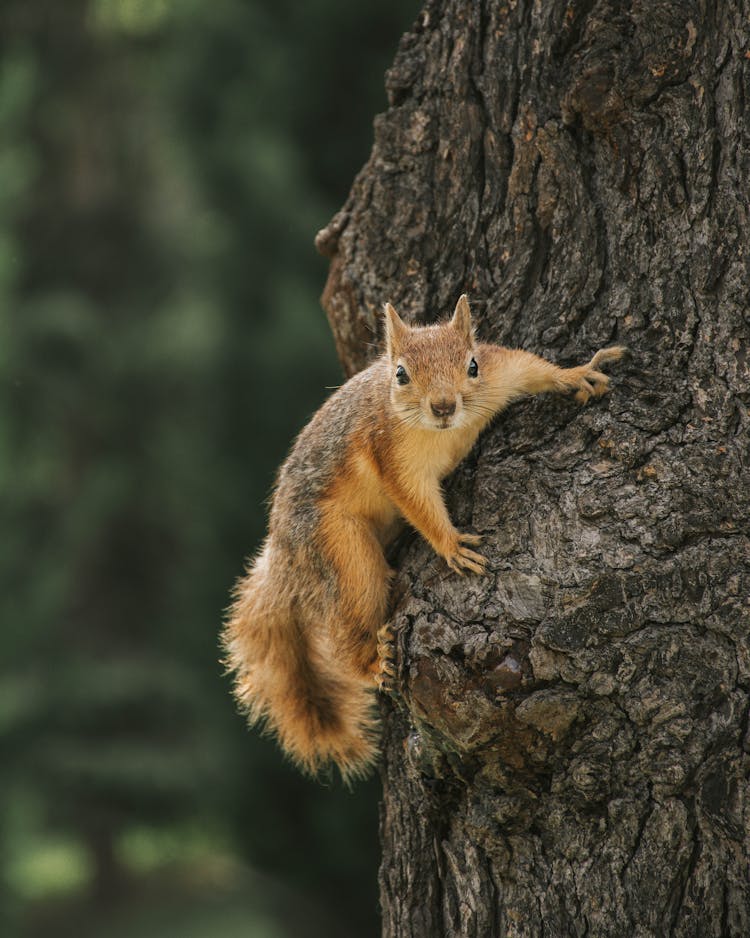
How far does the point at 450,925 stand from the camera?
2119 millimetres

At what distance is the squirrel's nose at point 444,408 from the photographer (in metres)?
2.11

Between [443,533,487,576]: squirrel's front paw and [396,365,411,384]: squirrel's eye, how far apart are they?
34 cm

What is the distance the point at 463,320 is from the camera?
2.19 meters

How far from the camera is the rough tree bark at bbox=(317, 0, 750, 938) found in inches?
73.1

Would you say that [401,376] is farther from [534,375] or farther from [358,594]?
[358,594]

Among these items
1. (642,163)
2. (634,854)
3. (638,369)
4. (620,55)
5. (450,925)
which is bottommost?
(450,925)

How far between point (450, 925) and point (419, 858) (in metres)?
0.14

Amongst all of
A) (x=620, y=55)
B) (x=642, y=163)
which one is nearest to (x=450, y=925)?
(x=642, y=163)

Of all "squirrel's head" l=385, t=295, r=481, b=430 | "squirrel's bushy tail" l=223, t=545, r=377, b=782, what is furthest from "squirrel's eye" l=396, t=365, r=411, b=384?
"squirrel's bushy tail" l=223, t=545, r=377, b=782

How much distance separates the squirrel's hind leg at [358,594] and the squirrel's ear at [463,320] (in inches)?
18.0

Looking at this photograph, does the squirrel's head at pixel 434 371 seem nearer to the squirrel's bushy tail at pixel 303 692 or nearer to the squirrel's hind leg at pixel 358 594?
the squirrel's hind leg at pixel 358 594

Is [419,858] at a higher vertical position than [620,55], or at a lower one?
lower

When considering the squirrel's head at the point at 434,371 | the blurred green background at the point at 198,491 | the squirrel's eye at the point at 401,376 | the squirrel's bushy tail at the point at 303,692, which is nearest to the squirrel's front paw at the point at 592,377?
the squirrel's head at the point at 434,371

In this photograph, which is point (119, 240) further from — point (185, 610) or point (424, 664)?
point (424, 664)
